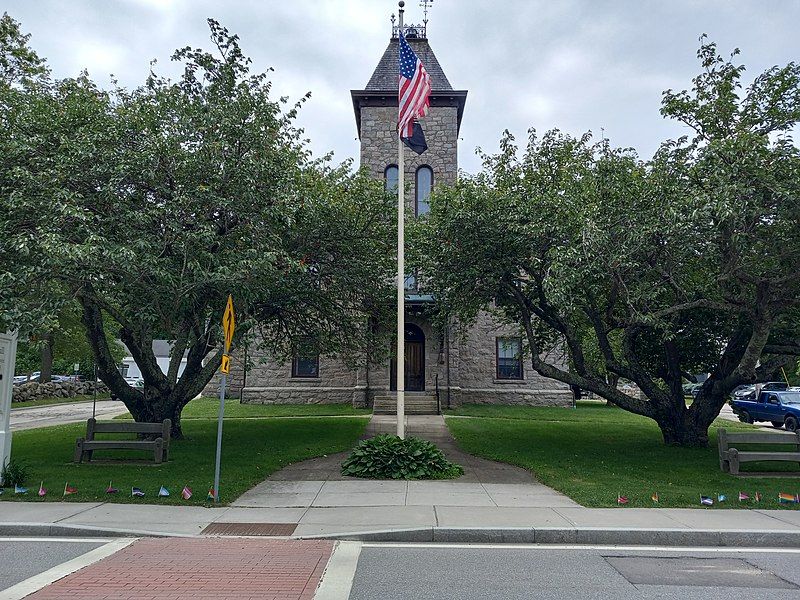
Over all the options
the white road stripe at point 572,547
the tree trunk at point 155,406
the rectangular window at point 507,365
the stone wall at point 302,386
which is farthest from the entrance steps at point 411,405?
the white road stripe at point 572,547

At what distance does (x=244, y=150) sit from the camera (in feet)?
39.8

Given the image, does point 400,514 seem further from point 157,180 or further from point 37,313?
point 157,180

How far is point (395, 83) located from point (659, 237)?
19263 millimetres

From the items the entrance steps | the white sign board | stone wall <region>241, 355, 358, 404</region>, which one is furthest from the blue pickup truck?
the white sign board

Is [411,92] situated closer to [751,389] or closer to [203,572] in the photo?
[203,572]

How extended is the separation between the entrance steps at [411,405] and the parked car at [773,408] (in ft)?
44.3

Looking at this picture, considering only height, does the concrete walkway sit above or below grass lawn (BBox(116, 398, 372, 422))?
below

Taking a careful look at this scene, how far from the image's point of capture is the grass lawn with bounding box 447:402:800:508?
33.2ft

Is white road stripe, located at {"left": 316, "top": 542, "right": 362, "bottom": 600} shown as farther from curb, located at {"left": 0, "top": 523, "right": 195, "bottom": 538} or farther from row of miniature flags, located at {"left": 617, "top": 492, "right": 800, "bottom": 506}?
row of miniature flags, located at {"left": 617, "top": 492, "right": 800, "bottom": 506}

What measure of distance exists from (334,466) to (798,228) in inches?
402

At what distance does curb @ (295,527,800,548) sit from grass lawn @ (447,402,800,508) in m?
1.58

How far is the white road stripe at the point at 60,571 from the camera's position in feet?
17.8

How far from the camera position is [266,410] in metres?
25.8

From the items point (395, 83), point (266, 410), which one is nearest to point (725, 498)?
point (266, 410)
